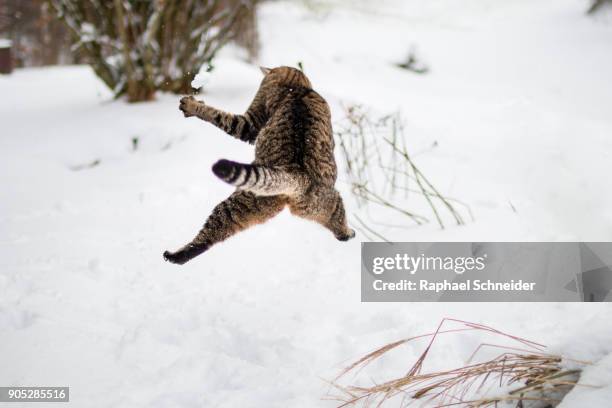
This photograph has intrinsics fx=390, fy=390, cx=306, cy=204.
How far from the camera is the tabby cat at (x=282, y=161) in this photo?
2066 millimetres

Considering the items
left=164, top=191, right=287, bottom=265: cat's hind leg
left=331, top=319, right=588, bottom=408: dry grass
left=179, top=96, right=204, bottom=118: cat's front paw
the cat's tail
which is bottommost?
left=331, top=319, right=588, bottom=408: dry grass

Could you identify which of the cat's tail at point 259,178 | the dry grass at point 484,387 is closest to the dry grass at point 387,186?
the cat's tail at point 259,178

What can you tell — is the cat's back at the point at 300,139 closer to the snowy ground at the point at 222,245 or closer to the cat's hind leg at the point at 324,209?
the cat's hind leg at the point at 324,209

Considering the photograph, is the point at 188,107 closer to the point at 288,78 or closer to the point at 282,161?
the point at 282,161

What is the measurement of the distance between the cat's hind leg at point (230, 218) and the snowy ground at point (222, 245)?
0.36 m

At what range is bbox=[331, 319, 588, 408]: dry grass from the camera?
123cm

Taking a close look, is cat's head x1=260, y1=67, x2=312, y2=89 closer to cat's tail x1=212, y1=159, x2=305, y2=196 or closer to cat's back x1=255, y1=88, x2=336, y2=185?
cat's back x1=255, y1=88, x2=336, y2=185

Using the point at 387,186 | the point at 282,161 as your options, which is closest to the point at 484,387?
the point at 282,161

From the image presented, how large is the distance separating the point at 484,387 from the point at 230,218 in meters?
1.40

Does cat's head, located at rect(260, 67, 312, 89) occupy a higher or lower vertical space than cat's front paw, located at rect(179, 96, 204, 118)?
higher

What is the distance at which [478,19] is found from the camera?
11219 millimetres

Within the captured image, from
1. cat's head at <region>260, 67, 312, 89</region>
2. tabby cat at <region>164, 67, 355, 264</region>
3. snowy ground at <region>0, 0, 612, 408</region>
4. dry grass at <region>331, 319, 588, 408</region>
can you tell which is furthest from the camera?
cat's head at <region>260, 67, 312, 89</region>

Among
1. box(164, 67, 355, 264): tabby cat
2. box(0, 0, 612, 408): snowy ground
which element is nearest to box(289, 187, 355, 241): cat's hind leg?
box(164, 67, 355, 264): tabby cat

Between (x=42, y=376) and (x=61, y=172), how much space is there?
98.3 inches
